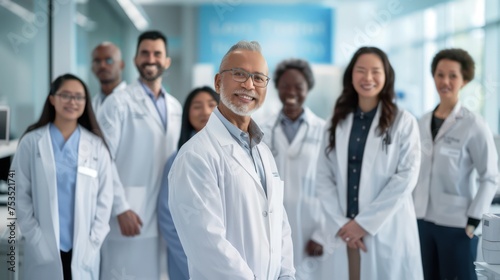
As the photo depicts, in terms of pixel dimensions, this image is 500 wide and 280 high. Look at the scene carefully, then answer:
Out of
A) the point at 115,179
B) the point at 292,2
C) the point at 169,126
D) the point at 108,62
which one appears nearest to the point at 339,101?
the point at 169,126

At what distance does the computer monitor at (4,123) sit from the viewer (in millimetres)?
3566

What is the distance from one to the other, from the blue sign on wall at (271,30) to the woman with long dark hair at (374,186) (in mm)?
6511

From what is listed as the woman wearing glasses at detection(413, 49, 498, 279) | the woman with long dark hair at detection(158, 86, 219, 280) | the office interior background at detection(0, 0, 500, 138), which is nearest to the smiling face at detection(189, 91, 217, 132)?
the woman with long dark hair at detection(158, 86, 219, 280)

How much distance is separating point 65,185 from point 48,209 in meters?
0.13

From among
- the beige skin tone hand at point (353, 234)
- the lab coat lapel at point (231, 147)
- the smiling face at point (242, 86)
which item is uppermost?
the smiling face at point (242, 86)

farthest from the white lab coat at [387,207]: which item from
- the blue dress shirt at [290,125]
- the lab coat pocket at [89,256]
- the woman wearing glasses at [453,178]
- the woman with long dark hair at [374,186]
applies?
the lab coat pocket at [89,256]

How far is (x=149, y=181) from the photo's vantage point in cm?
293

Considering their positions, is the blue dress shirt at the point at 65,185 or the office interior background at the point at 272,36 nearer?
the blue dress shirt at the point at 65,185

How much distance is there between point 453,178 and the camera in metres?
2.88

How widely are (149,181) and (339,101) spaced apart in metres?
1.05

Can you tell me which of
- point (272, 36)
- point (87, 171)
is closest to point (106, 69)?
point (87, 171)

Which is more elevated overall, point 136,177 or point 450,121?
point 450,121

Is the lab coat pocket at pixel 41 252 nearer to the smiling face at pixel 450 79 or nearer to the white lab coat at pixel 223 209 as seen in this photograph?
the white lab coat at pixel 223 209

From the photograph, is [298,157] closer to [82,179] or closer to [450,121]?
[450,121]
